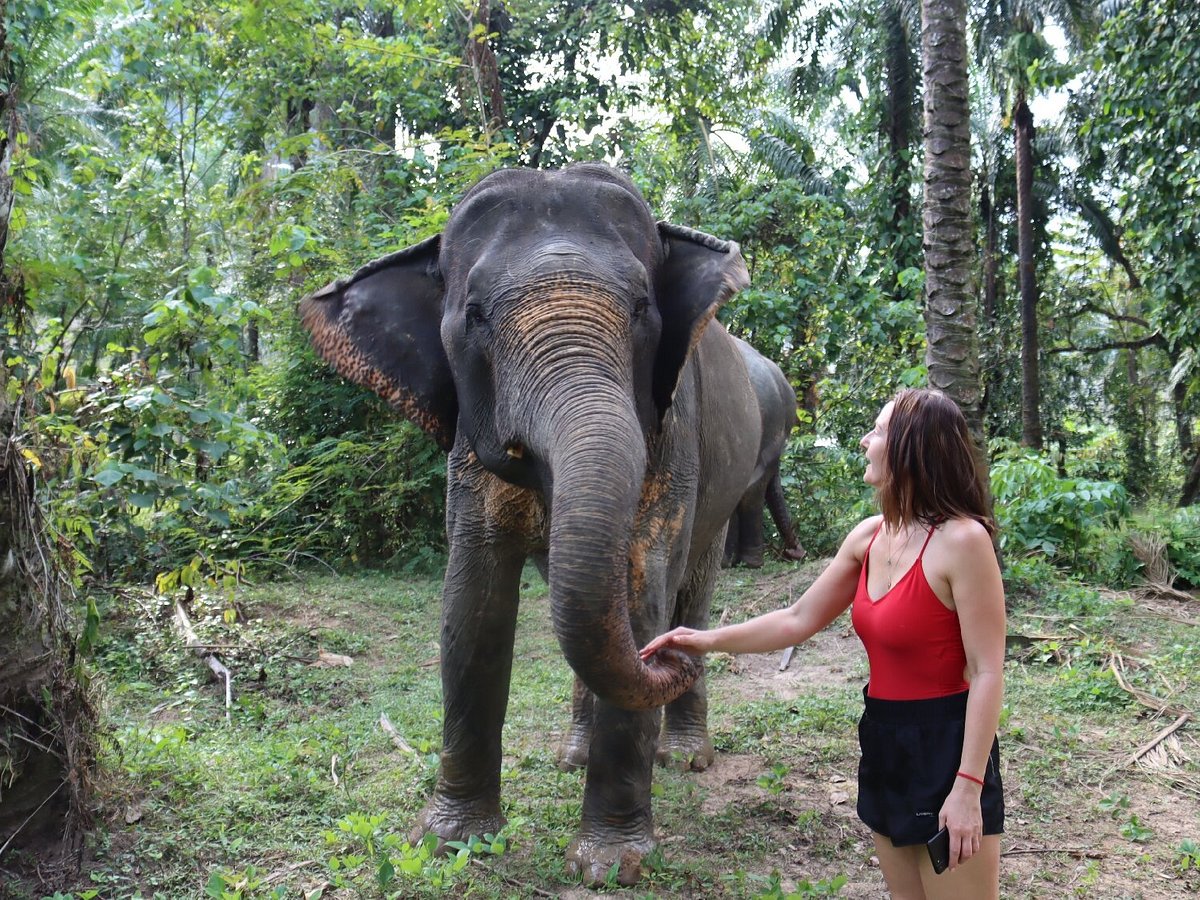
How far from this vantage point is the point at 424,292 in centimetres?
430

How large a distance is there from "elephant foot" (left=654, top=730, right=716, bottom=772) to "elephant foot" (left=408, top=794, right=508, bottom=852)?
145 cm

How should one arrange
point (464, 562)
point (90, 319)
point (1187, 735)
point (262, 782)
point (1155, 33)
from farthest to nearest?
point (1155, 33)
point (90, 319)
point (1187, 735)
point (262, 782)
point (464, 562)

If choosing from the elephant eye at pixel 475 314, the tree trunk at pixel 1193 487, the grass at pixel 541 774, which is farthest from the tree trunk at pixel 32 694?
the tree trunk at pixel 1193 487

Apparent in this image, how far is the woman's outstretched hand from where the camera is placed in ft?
10.8

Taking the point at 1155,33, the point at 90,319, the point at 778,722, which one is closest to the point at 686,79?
the point at 1155,33

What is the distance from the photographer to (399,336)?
4.24 metres

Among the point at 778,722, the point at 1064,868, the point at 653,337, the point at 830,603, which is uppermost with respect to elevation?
the point at 653,337

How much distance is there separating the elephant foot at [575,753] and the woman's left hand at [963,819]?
10.1 feet

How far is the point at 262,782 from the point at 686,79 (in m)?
11.1

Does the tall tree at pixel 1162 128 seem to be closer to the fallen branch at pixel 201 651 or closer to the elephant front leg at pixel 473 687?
the elephant front leg at pixel 473 687

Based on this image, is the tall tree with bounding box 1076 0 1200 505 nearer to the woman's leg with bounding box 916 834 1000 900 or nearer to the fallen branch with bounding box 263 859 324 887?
the woman's leg with bounding box 916 834 1000 900

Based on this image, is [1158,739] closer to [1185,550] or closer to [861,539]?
[861,539]

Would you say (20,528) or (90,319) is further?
(90,319)

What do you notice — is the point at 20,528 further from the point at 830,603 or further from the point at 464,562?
the point at 830,603
